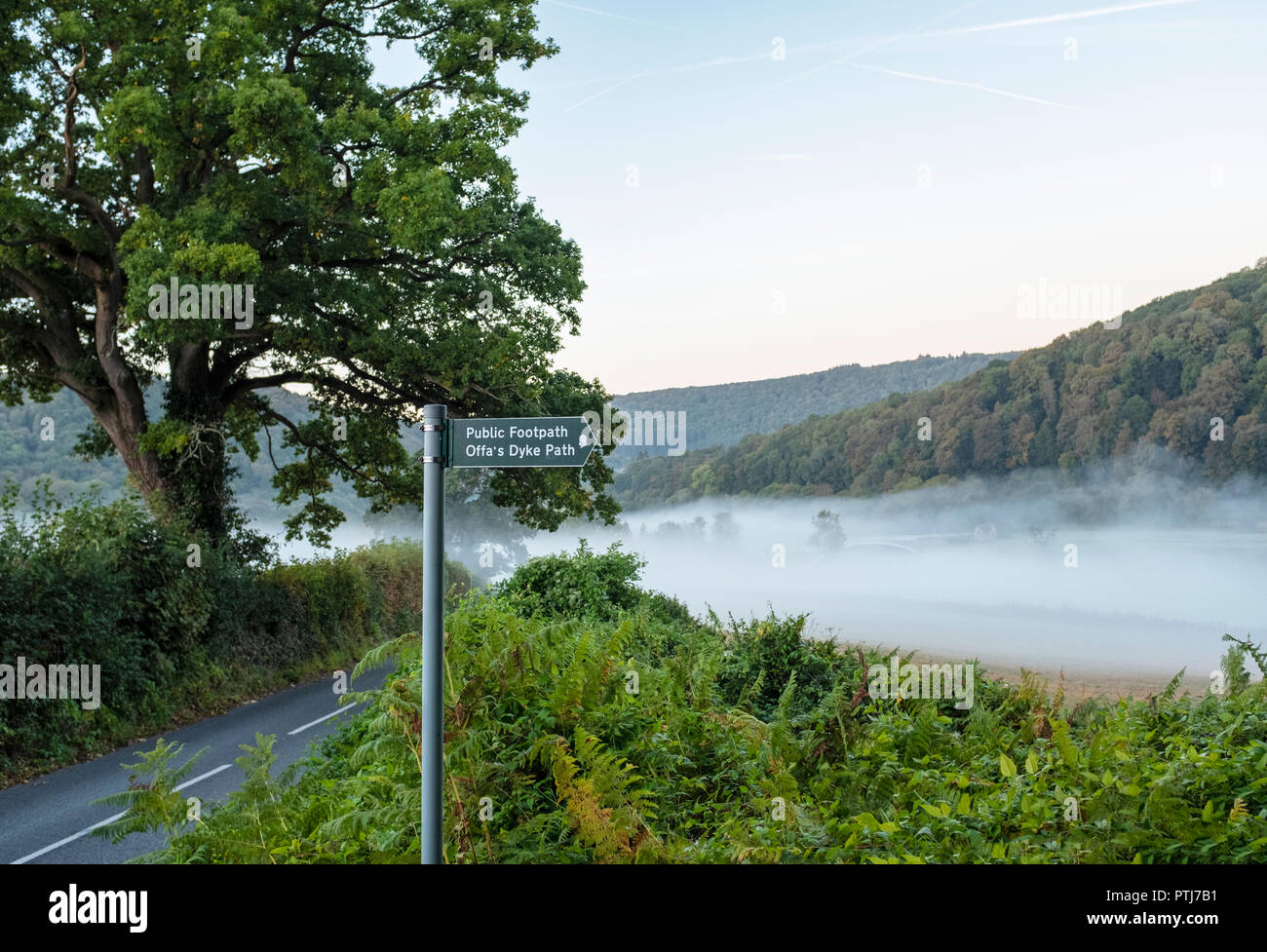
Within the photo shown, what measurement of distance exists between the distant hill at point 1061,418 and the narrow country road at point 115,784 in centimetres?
2737

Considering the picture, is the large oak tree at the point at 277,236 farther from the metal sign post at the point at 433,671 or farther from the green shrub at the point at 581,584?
the metal sign post at the point at 433,671

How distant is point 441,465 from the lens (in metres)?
5.56

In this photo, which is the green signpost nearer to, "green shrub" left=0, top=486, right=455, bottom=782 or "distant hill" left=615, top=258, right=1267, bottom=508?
"green shrub" left=0, top=486, right=455, bottom=782

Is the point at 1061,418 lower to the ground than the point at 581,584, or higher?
higher

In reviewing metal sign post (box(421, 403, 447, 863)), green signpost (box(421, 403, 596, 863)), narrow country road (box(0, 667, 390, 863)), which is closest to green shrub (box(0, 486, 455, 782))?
narrow country road (box(0, 667, 390, 863))

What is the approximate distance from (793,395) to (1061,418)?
47.4 ft

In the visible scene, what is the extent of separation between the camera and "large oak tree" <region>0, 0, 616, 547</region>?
63.5 ft

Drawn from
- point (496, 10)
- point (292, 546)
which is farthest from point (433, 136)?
point (292, 546)

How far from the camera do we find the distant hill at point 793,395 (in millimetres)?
51062

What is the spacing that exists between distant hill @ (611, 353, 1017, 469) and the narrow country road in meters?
27.2

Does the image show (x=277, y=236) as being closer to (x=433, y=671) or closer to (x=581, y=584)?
(x=581, y=584)

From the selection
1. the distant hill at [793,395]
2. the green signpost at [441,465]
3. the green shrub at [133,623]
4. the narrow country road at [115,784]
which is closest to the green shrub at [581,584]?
the green shrub at [133,623]

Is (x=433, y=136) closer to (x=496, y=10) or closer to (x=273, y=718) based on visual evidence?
(x=496, y=10)

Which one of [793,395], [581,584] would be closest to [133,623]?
[581,584]
